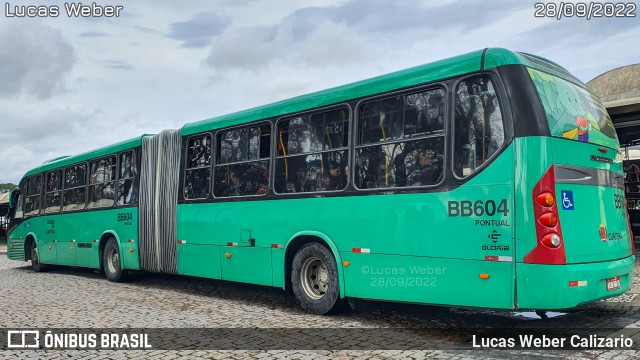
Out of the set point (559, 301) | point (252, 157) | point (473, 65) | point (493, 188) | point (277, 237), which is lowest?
point (559, 301)

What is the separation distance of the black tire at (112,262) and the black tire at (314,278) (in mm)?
6000

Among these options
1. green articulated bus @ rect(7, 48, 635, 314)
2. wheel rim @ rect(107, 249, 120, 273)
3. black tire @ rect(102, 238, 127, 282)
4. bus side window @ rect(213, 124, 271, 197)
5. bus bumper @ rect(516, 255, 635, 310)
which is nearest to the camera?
bus bumper @ rect(516, 255, 635, 310)

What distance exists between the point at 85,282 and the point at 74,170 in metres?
3.16

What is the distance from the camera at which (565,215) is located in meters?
5.82

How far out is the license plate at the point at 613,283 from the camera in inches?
240

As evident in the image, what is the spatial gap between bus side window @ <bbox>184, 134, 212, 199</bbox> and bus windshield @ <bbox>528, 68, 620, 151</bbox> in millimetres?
5915

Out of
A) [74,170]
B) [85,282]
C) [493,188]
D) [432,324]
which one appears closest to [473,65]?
[493,188]

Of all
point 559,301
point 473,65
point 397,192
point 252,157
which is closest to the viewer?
point 559,301

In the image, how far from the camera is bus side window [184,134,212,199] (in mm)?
10219

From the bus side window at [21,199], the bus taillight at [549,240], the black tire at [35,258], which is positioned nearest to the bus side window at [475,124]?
the bus taillight at [549,240]

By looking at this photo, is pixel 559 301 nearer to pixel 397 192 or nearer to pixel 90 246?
pixel 397 192

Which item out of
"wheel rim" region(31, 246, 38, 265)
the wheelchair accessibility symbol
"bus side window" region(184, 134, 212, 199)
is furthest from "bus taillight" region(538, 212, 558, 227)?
"wheel rim" region(31, 246, 38, 265)

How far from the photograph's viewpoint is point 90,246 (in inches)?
540

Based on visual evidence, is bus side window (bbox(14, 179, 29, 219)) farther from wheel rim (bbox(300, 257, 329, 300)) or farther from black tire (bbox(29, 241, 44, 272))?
wheel rim (bbox(300, 257, 329, 300))
